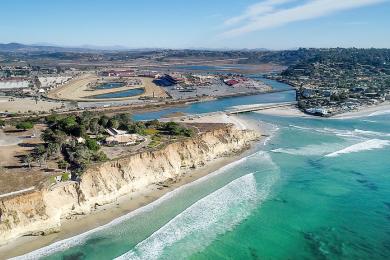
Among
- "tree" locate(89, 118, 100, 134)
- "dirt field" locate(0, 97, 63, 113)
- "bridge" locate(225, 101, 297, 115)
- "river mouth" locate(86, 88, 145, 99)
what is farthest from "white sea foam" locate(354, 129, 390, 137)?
"river mouth" locate(86, 88, 145, 99)

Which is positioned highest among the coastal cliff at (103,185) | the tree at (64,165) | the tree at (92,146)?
the tree at (92,146)

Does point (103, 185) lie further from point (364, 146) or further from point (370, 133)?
point (370, 133)

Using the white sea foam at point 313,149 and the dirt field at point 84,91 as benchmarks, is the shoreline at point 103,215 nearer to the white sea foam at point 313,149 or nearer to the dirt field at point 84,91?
the white sea foam at point 313,149

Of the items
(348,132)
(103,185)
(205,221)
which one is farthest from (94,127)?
(348,132)

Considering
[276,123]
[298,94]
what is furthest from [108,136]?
[298,94]

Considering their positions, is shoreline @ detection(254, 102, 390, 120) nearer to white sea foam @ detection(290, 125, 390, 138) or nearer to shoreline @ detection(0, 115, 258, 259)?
white sea foam @ detection(290, 125, 390, 138)

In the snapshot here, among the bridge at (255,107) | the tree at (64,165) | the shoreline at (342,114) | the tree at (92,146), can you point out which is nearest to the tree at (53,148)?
the tree at (64,165)

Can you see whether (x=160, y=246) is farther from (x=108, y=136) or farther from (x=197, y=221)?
(x=108, y=136)
